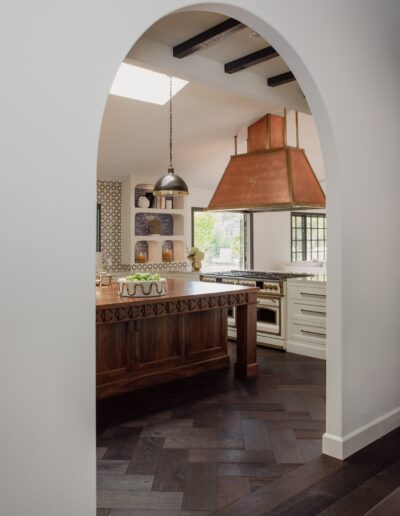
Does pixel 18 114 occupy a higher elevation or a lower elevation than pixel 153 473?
higher

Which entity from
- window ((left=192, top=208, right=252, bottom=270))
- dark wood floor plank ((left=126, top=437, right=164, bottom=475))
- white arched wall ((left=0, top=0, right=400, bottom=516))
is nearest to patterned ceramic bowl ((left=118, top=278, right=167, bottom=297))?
dark wood floor plank ((left=126, top=437, right=164, bottom=475))

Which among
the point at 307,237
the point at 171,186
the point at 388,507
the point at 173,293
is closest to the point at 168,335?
the point at 173,293

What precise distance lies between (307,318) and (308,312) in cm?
7

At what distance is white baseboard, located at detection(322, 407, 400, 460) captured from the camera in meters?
2.85

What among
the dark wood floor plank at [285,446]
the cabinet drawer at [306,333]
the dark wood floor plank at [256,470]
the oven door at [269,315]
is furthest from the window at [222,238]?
the dark wood floor plank at [256,470]

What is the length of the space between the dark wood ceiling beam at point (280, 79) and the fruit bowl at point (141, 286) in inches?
75.5

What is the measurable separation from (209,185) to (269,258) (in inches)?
74.6

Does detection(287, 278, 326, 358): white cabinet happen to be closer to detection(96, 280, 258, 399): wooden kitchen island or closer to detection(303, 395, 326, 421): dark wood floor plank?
detection(96, 280, 258, 399): wooden kitchen island

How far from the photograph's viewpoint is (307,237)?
9.78 metres

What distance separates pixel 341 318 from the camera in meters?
2.85

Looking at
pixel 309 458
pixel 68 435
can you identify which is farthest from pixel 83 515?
A: pixel 309 458

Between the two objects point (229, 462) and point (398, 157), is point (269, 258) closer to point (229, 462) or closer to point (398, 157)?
point (398, 157)

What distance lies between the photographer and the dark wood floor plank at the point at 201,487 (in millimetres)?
2344

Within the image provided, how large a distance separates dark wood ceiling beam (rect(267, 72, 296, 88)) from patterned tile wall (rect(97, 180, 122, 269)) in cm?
342
